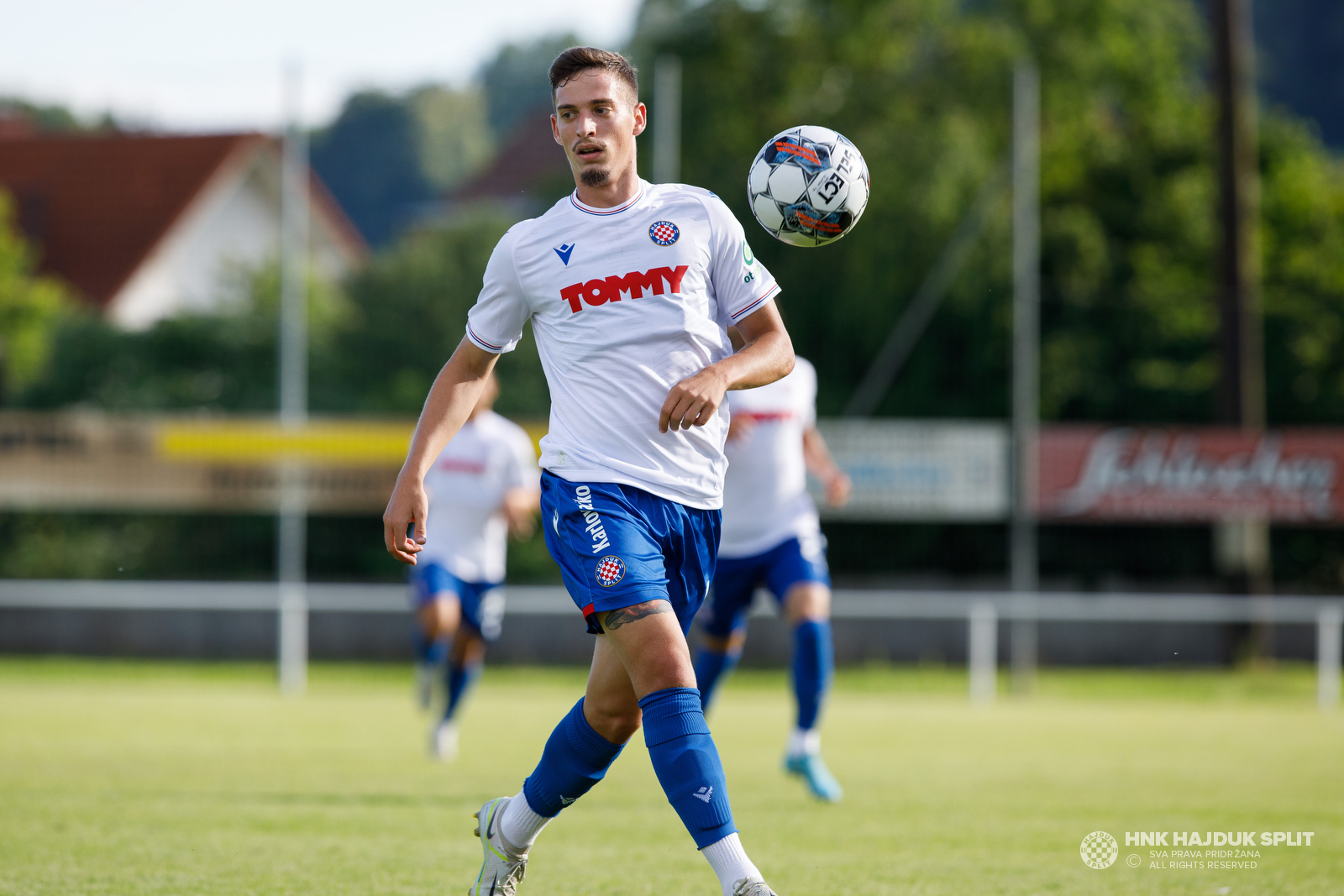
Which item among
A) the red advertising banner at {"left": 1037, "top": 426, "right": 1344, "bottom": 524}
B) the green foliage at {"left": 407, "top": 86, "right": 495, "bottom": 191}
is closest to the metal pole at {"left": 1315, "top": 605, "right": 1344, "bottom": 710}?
the red advertising banner at {"left": 1037, "top": 426, "right": 1344, "bottom": 524}

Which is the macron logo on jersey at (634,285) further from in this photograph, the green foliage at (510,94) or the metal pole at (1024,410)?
the green foliage at (510,94)

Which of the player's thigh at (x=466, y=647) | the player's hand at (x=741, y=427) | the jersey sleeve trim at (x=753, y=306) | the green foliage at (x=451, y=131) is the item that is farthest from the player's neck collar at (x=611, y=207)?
the green foliage at (x=451, y=131)

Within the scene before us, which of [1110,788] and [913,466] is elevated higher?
[913,466]

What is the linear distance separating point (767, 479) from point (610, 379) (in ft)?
11.3

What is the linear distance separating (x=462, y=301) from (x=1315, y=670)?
10.5 metres

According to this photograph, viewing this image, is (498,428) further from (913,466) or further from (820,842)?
(913,466)

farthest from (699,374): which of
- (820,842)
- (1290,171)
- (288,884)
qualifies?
(1290,171)

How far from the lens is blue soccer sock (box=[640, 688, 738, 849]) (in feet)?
11.9

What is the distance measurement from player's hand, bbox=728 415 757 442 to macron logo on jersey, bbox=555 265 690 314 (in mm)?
3006

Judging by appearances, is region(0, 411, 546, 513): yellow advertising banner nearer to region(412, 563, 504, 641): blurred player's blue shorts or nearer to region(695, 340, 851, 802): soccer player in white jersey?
region(412, 563, 504, 641): blurred player's blue shorts

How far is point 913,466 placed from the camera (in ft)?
53.1

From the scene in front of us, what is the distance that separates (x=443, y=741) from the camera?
8.57 meters

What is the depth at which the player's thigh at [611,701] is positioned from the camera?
157 inches

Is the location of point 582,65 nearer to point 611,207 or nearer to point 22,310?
point 611,207
